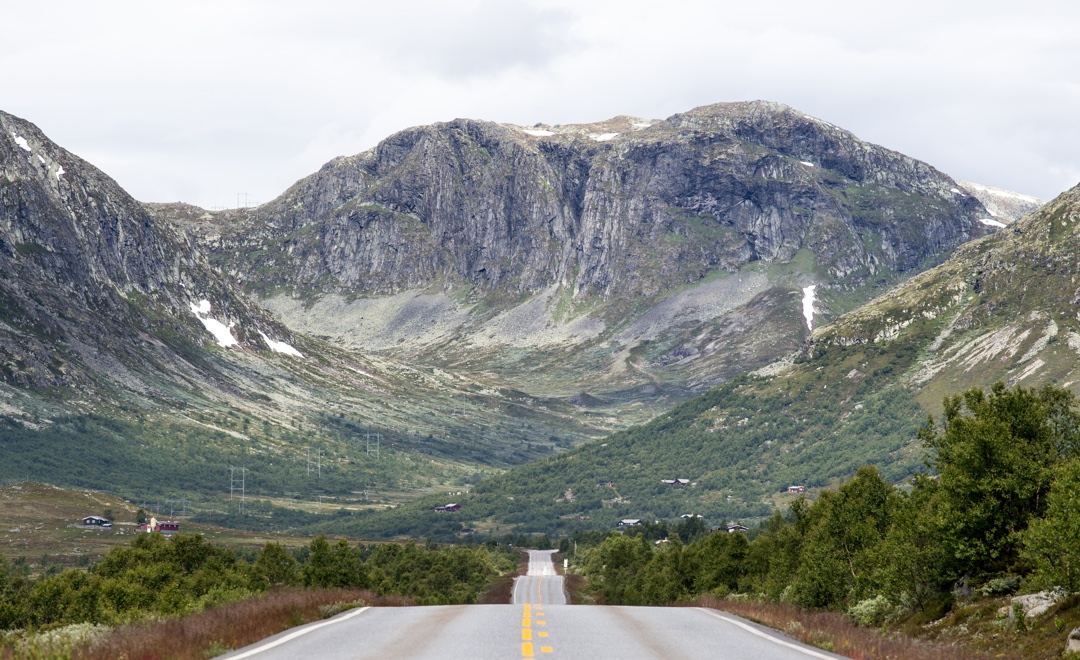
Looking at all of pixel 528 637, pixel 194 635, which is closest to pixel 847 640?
pixel 528 637

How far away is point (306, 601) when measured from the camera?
1633 inches

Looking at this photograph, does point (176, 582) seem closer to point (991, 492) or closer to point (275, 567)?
point (275, 567)

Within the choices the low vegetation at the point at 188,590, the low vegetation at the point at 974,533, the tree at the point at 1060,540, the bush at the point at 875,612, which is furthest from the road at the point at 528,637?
the tree at the point at 1060,540

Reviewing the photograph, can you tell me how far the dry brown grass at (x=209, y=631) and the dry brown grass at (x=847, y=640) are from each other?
16.0 meters

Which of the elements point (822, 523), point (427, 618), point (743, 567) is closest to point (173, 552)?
point (743, 567)

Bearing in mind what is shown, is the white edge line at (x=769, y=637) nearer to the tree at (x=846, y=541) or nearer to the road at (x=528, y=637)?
the road at (x=528, y=637)

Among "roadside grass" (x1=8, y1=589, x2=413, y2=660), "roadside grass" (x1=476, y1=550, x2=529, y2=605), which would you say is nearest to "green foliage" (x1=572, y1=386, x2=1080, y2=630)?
"roadside grass" (x1=8, y1=589, x2=413, y2=660)

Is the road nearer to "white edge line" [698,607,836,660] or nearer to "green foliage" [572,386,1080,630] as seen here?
"white edge line" [698,607,836,660]

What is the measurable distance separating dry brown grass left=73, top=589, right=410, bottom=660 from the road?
95 cm

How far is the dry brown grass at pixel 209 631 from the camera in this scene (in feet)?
83.7

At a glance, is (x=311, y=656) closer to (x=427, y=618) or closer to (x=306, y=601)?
(x=427, y=618)

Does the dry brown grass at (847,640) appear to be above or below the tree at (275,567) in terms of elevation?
above

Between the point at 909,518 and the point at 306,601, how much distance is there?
2535 cm

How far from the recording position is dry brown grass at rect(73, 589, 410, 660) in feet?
83.7
